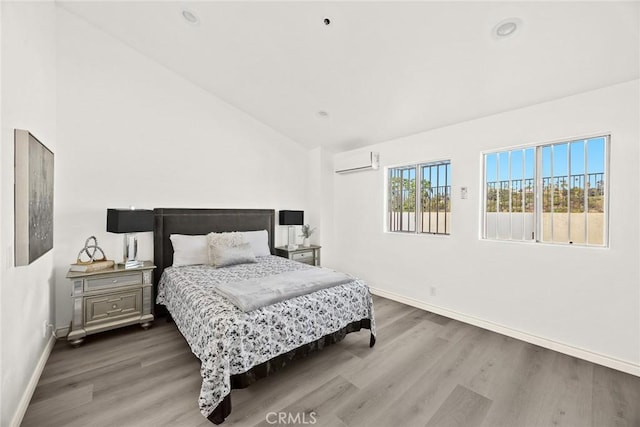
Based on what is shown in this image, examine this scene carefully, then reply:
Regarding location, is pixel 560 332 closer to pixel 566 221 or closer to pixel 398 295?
pixel 566 221

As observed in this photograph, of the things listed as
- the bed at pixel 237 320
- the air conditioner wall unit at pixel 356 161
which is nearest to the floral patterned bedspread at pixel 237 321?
the bed at pixel 237 320

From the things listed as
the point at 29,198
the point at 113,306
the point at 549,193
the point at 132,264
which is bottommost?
the point at 113,306

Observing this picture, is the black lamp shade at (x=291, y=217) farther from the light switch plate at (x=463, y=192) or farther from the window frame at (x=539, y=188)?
the window frame at (x=539, y=188)

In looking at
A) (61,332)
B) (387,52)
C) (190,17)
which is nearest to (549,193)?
(387,52)

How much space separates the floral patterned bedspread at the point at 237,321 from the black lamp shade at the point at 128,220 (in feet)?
2.01

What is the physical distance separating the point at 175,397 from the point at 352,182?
3725 mm

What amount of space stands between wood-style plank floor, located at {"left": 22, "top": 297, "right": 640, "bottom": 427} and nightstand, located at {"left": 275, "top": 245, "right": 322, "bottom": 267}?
6.03 feet

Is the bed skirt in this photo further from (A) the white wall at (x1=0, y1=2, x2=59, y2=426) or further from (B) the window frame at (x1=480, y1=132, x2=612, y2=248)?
(B) the window frame at (x1=480, y1=132, x2=612, y2=248)

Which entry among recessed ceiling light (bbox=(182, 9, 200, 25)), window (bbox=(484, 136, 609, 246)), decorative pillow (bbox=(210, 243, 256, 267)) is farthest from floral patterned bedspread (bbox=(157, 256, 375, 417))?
recessed ceiling light (bbox=(182, 9, 200, 25))

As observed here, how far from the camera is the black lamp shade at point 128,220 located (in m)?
2.80

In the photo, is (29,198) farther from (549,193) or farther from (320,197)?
(549,193)

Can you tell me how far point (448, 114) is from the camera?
10.7 feet

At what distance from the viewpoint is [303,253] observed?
4.55 metres

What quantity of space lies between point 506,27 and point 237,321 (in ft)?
9.59
